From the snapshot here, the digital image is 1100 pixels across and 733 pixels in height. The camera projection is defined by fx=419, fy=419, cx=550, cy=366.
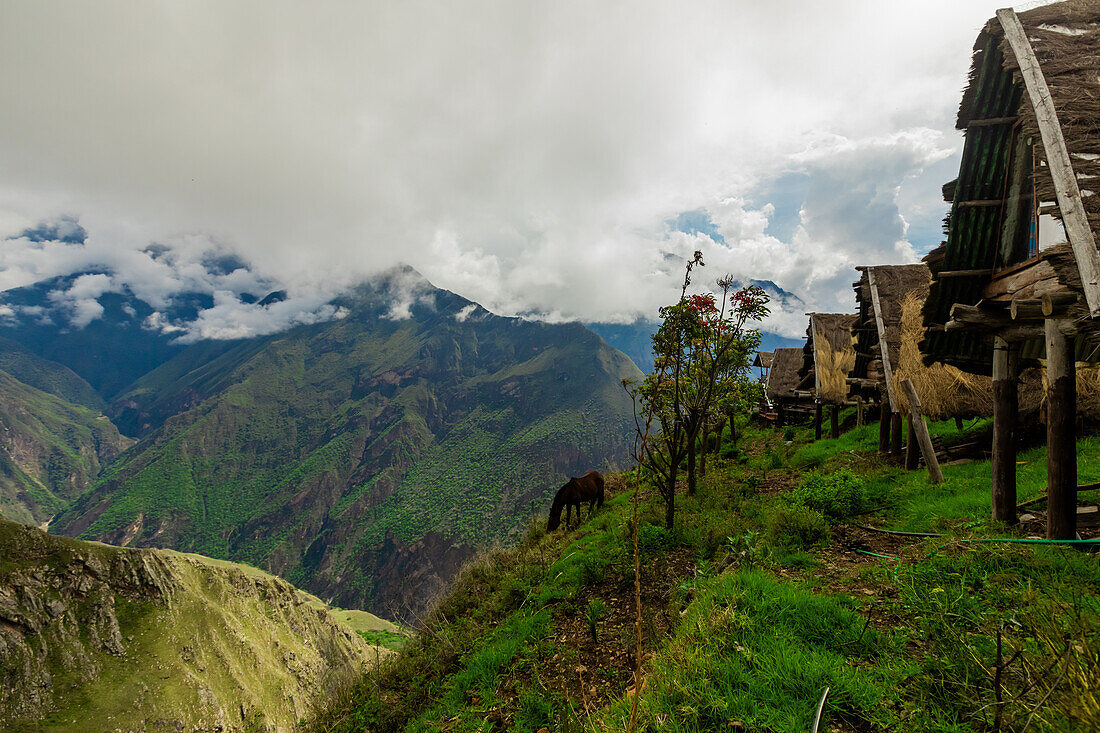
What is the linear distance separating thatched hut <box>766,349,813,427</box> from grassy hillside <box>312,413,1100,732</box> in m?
18.1

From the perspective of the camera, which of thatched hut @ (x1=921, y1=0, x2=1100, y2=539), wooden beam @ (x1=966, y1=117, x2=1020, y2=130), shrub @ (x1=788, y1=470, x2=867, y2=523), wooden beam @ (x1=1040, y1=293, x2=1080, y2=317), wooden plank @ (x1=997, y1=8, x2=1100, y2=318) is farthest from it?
shrub @ (x1=788, y1=470, x2=867, y2=523)

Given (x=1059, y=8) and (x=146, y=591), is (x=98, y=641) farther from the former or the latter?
(x=1059, y=8)

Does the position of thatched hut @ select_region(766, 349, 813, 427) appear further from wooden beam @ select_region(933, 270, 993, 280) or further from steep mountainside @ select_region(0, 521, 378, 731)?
steep mountainside @ select_region(0, 521, 378, 731)

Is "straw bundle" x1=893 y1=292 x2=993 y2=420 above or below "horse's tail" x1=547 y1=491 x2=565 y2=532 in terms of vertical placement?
above

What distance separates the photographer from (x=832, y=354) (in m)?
19.7

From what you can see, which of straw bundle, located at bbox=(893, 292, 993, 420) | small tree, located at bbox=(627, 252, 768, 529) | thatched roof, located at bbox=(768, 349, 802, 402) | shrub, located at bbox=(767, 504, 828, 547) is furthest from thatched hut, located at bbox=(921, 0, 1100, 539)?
thatched roof, located at bbox=(768, 349, 802, 402)

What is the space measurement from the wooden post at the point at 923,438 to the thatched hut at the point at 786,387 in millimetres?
16378

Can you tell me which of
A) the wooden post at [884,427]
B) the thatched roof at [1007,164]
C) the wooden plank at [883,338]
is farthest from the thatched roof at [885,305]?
the thatched roof at [1007,164]

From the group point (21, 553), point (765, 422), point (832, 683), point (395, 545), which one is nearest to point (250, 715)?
point (21, 553)

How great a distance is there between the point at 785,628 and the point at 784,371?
3107 cm

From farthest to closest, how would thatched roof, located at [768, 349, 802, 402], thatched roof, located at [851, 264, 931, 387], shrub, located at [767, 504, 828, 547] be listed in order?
thatched roof, located at [768, 349, 802, 402], thatched roof, located at [851, 264, 931, 387], shrub, located at [767, 504, 828, 547]

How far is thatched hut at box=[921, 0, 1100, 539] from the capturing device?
4473mm

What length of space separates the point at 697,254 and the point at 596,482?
888 cm

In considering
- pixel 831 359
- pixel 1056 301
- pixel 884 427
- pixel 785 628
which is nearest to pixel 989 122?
pixel 1056 301
